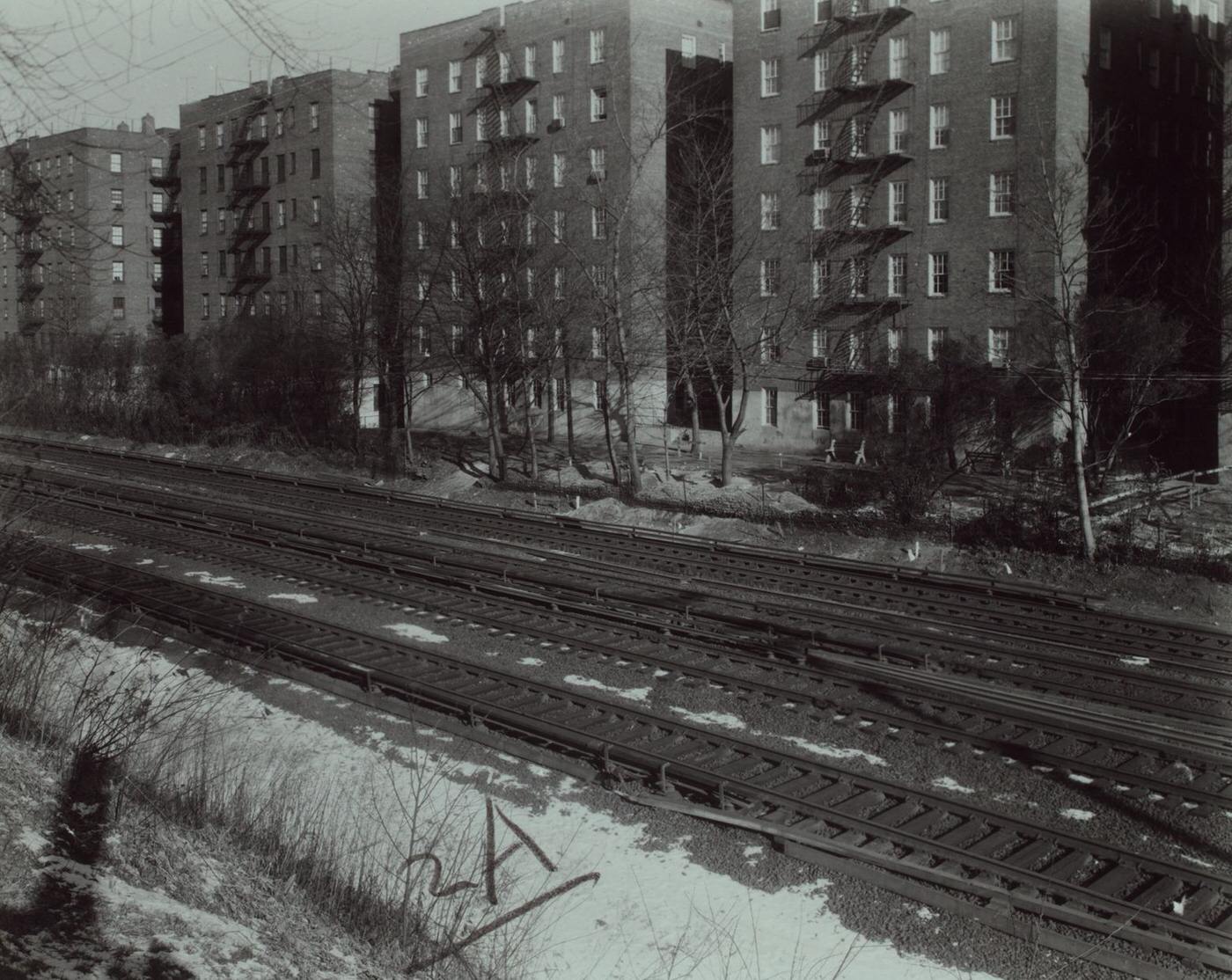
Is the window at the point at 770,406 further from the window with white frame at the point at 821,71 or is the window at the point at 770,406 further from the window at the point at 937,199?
the window with white frame at the point at 821,71

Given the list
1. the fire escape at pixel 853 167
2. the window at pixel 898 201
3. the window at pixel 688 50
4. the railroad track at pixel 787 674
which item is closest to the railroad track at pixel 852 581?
the railroad track at pixel 787 674

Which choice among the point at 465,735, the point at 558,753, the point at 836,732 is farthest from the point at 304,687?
the point at 836,732

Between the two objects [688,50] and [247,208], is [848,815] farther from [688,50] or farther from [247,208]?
[247,208]

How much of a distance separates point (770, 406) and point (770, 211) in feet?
24.8

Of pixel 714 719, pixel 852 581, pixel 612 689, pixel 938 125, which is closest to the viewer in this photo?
pixel 714 719

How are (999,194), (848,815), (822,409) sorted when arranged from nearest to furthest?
(848,815)
(999,194)
(822,409)

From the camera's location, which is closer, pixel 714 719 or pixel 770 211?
pixel 714 719

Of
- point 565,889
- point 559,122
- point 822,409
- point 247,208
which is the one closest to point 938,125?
point 822,409

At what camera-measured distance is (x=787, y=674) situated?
45.9ft

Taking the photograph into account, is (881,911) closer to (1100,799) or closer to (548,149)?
(1100,799)

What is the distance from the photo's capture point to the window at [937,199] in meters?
42.2

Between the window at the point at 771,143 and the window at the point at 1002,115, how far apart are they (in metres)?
8.37

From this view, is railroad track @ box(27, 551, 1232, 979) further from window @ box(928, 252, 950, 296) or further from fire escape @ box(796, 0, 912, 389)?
window @ box(928, 252, 950, 296)

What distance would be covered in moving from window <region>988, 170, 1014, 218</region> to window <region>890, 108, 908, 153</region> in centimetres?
376
